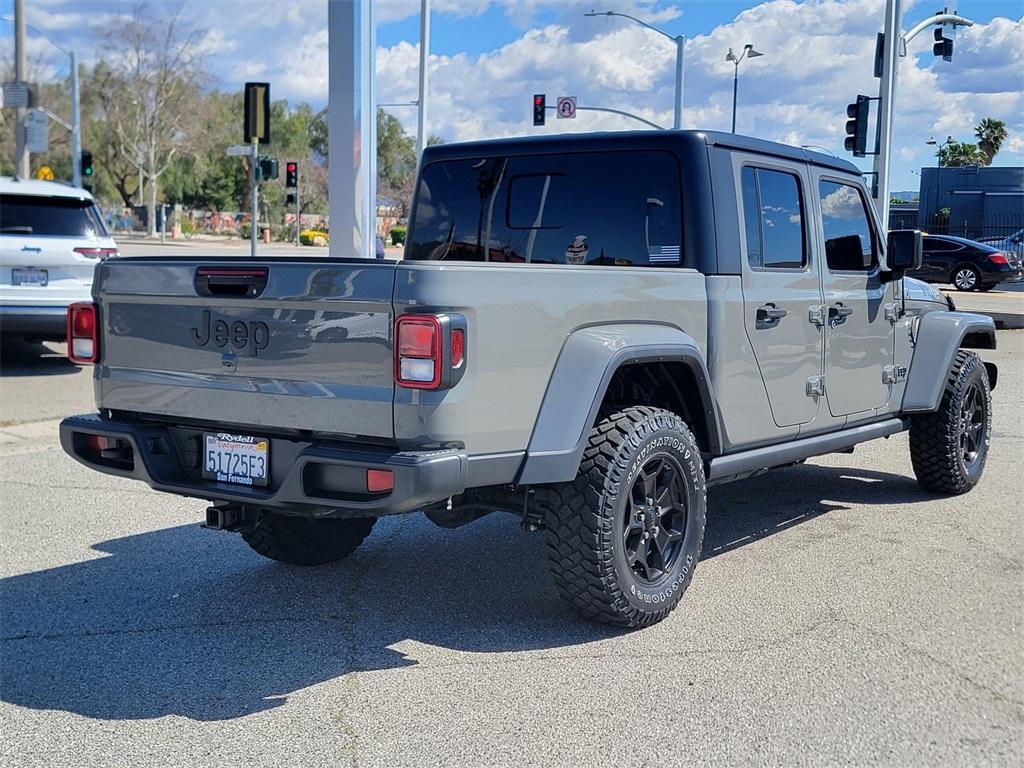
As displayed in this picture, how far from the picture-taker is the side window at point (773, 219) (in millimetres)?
5266

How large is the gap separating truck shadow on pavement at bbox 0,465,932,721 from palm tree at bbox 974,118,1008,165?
233ft

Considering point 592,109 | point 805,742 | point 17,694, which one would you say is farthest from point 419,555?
point 592,109

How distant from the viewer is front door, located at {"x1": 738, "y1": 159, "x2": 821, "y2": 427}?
17.1 ft

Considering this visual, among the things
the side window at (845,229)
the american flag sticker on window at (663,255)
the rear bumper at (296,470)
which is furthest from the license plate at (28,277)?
the side window at (845,229)

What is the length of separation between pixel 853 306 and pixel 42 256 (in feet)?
28.9

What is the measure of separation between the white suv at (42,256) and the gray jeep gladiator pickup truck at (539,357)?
7059 millimetres

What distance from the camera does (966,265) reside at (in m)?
28.1

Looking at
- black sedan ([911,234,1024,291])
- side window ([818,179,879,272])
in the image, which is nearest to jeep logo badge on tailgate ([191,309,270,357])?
side window ([818,179,879,272])

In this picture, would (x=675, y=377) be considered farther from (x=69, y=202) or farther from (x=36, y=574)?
(x=69, y=202)

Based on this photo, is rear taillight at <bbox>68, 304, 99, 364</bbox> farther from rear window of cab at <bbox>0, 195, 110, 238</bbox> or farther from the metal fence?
Answer: the metal fence

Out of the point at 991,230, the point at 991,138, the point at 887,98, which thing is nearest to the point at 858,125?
the point at 887,98

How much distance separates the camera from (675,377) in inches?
195

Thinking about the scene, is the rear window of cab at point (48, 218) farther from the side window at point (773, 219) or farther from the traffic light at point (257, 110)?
the side window at point (773, 219)

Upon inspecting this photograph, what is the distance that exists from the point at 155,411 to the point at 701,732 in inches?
96.0
